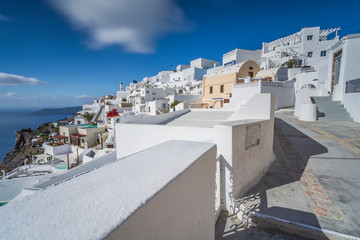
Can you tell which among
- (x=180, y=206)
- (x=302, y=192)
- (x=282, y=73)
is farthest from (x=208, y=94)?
(x=180, y=206)

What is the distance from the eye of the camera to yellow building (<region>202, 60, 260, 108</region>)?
2206 cm

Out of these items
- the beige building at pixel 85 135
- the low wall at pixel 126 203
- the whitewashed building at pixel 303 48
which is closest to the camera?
the low wall at pixel 126 203

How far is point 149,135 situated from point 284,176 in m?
4.12

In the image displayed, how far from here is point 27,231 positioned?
2.79 ft

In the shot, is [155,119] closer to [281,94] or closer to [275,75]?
[281,94]

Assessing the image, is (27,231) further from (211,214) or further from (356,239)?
(356,239)

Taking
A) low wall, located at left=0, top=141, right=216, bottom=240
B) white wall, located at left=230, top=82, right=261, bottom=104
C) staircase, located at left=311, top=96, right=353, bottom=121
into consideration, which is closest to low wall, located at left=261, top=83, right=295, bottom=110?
white wall, located at left=230, top=82, right=261, bottom=104

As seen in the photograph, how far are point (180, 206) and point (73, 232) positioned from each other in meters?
1.02

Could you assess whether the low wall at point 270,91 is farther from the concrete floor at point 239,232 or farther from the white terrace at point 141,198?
the concrete floor at point 239,232

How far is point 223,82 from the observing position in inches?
902

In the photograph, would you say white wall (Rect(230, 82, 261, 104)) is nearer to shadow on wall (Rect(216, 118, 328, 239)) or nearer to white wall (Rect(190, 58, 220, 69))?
shadow on wall (Rect(216, 118, 328, 239))

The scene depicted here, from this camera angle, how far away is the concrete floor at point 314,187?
287 centimetres

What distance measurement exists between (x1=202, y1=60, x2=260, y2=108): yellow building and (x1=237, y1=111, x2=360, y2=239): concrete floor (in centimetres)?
1593

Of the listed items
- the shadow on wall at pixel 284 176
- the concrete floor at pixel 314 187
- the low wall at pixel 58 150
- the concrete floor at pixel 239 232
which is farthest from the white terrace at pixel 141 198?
the low wall at pixel 58 150
